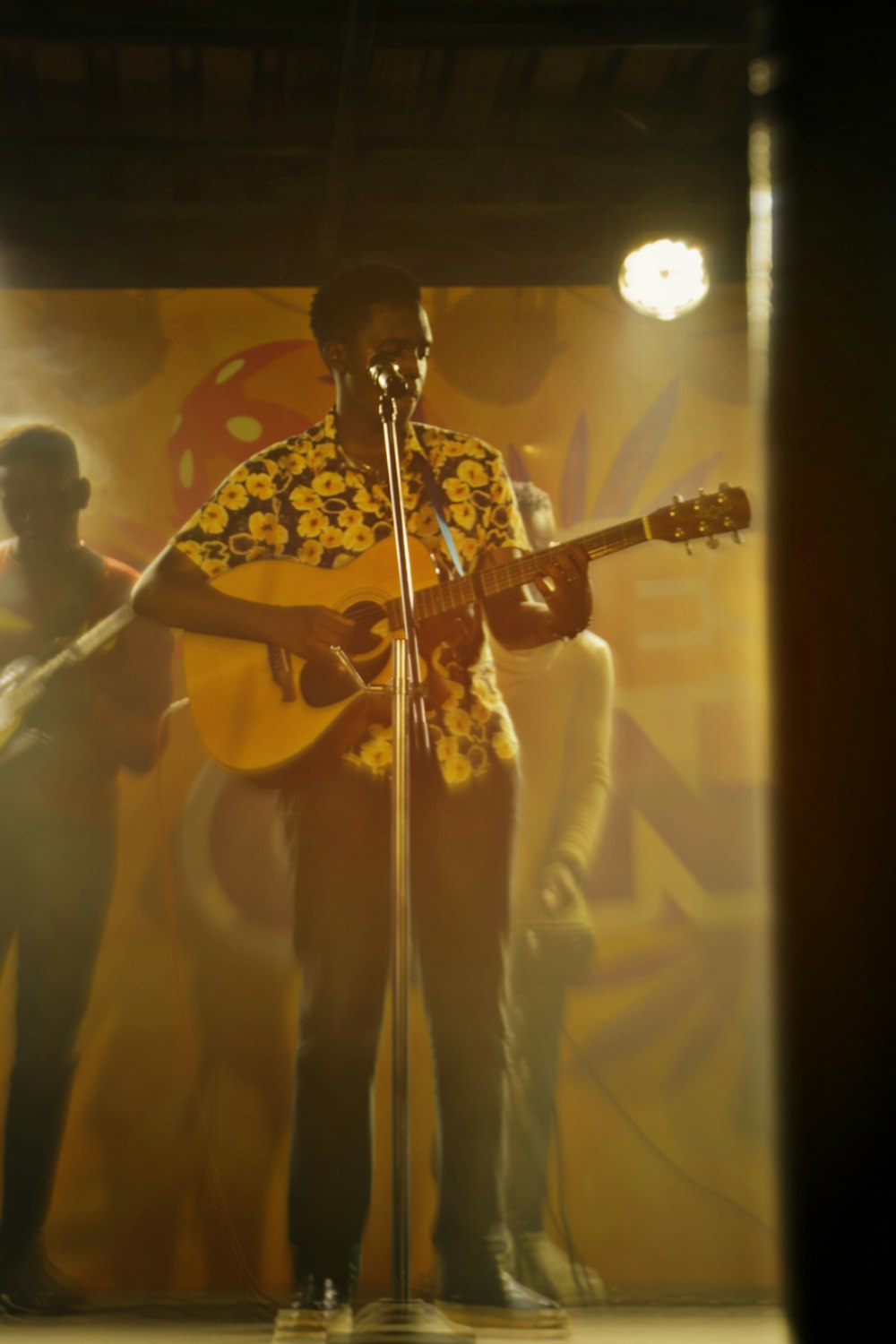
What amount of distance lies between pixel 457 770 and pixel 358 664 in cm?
35

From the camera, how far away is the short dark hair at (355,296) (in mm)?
3020

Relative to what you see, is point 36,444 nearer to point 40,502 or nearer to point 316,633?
point 40,502

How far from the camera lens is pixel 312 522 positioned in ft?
9.65

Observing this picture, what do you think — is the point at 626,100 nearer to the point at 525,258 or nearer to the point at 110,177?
the point at 525,258

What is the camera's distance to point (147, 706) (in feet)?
9.55

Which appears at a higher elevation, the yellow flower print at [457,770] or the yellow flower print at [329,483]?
the yellow flower print at [329,483]

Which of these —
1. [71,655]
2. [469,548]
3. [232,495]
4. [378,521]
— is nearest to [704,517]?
[469,548]

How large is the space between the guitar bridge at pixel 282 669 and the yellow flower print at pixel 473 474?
2.02 feet

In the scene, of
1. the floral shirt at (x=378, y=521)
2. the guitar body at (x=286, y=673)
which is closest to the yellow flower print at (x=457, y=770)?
the floral shirt at (x=378, y=521)

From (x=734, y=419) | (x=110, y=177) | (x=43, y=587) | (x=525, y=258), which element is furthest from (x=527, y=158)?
(x=43, y=587)

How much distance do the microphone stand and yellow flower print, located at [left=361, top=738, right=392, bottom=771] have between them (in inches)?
0.7

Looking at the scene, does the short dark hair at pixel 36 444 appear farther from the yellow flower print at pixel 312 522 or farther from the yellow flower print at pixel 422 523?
the yellow flower print at pixel 422 523

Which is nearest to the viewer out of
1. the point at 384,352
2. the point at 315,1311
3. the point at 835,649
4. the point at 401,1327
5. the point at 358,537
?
the point at 835,649

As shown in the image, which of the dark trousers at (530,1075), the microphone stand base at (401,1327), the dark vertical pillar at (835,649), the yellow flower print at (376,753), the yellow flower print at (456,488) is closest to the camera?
the dark vertical pillar at (835,649)
